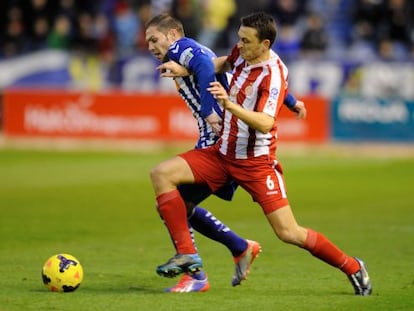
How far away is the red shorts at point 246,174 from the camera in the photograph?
338 inches

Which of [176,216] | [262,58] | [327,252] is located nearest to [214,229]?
[176,216]

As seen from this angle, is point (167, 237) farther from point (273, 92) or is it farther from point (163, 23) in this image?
point (273, 92)

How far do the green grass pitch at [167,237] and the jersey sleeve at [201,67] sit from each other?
1536 millimetres

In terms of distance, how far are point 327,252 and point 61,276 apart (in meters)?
2.11

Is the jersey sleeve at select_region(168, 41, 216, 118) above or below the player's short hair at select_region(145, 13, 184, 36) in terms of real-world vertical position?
below

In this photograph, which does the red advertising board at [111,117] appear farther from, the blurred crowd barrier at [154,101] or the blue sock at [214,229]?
the blue sock at [214,229]

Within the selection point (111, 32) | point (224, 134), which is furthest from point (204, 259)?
point (111, 32)

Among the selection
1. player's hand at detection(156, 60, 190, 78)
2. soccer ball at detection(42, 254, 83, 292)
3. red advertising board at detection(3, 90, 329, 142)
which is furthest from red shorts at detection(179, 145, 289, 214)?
red advertising board at detection(3, 90, 329, 142)

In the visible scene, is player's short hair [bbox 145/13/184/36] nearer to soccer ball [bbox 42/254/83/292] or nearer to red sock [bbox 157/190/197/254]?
red sock [bbox 157/190/197/254]

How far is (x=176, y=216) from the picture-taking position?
867cm

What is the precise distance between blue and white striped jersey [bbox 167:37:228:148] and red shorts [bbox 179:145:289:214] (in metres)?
0.28

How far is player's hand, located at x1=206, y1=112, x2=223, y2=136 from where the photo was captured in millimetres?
8758

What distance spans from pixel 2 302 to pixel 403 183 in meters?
12.0

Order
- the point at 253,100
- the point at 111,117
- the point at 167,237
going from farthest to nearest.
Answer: the point at 111,117
the point at 167,237
the point at 253,100
